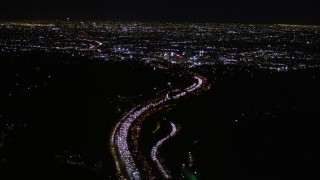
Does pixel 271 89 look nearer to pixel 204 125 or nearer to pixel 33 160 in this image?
pixel 204 125

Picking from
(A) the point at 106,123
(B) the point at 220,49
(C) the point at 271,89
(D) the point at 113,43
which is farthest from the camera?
(D) the point at 113,43

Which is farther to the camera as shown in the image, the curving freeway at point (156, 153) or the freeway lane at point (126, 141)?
the freeway lane at point (126, 141)

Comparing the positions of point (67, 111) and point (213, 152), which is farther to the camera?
point (67, 111)

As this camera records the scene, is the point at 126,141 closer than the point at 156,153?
No

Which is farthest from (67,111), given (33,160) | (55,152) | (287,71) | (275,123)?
(287,71)

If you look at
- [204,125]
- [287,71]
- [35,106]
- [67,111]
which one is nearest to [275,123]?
[204,125]

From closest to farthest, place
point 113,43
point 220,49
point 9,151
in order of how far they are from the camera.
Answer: point 9,151 < point 220,49 < point 113,43

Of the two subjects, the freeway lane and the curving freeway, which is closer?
the curving freeway
